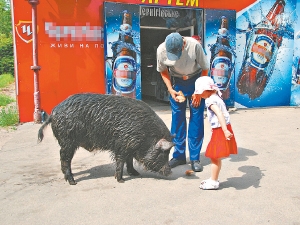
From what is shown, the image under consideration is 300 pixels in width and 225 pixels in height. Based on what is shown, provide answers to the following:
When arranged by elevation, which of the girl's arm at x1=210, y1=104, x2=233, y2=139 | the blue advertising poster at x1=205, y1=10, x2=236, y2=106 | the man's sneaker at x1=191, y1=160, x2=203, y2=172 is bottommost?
the man's sneaker at x1=191, y1=160, x2=203, y2=172

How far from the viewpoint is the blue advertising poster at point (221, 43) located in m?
8.80

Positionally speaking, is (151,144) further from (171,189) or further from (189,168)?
(189,168)

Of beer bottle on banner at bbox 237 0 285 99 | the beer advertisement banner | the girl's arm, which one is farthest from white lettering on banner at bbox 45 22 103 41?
the girl's arm

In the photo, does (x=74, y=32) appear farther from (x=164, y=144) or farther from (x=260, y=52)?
(x=260, y=52)

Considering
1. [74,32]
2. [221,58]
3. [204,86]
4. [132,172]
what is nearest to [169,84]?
[204,86]

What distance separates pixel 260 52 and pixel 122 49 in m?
3.94

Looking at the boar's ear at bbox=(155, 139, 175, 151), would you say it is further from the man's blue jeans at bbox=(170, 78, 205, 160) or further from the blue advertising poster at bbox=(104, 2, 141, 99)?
the blue advertising poster at bbox=(104, 2, 141, 99)

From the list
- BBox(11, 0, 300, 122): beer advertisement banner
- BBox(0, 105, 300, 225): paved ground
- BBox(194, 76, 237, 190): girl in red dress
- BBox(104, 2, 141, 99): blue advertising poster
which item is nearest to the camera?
BBox(0, 105, 300, 225): paved ground

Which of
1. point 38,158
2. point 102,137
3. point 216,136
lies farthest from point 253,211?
point 38,158

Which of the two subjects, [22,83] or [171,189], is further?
[22,83]

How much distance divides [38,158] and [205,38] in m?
5.52

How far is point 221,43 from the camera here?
8.90 m

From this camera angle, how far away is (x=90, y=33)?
25.6 feet

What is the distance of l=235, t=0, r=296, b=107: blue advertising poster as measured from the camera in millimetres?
9258
